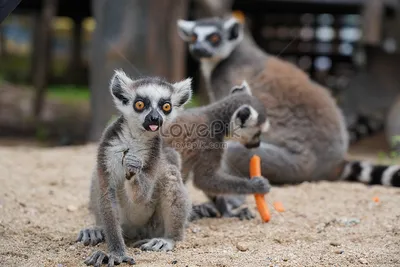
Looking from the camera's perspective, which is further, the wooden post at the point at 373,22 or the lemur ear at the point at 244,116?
the wooden post at the point at 373,22

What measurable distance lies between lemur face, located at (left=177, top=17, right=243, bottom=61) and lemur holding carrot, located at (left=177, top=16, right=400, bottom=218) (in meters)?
0.35

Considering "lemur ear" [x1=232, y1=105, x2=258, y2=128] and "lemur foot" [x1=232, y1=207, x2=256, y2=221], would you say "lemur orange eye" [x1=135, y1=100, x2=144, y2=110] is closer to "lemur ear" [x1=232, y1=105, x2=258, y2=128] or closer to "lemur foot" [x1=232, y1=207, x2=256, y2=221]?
"lemur ear" [x1=232, y1=105, x2=258, y2=128]

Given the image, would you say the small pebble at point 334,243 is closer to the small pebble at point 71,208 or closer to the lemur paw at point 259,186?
the lemur paw at point 259,186

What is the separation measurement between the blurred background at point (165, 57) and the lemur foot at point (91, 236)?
4.58m

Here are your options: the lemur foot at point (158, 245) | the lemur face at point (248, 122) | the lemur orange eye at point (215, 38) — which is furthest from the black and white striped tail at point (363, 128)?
the lemur foot at point (158, 245)

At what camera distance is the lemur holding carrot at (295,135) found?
609cm

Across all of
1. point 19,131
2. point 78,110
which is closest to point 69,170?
point 19,131

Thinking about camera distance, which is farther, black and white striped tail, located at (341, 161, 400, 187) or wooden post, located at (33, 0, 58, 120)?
wooden post, located at (33, 0, 58, 120)

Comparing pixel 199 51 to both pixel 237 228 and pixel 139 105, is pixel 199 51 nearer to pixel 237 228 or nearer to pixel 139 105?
pixel 237 228

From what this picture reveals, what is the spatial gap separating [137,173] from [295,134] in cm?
317

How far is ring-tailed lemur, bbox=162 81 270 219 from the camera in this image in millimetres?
4723

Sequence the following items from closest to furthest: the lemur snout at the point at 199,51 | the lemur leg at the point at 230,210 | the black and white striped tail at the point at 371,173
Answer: the lemur leg at the point at 230,210
the black and white striped tail at the point at 371,173
the lemur snout at the point at 199,51

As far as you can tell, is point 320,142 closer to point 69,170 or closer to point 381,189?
point 381,189

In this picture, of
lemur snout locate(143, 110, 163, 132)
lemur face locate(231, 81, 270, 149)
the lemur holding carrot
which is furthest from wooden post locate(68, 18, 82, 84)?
lemur snout locate(143, 110, 163, 132)
